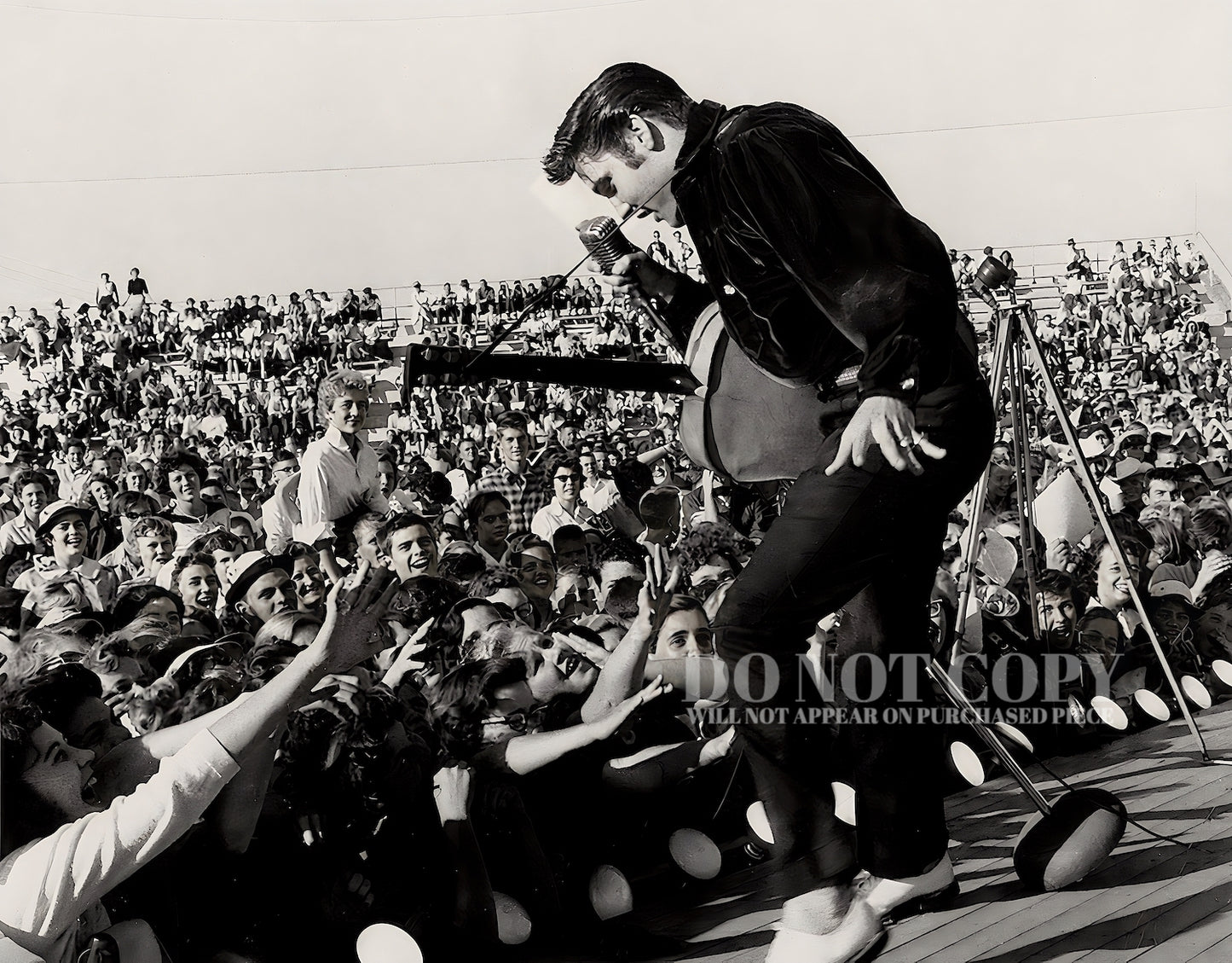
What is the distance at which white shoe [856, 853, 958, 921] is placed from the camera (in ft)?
7.38

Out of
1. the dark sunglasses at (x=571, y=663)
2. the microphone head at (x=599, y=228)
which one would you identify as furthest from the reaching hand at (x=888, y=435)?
the dark sunglasses at (x=571, y=663)

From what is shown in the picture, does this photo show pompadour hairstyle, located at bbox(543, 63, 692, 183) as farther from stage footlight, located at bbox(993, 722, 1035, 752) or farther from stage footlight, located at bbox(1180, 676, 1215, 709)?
stage footlight, located at bbox(1180, 676, 1215, 709)

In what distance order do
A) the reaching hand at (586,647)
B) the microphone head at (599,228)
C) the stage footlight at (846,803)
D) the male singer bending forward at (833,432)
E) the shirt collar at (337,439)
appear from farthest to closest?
1. the shirt collar at (337,439)
2. the reaching hand at (586,647)
3. the stage footlight at (846,803)
4. the microphone head at (599,228)
5. the male singer bending forward at (833,432)

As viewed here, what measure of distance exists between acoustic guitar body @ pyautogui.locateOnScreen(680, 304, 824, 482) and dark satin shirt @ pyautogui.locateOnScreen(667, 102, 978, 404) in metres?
0.10

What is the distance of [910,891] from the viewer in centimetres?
227

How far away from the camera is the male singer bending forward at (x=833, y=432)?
2.04m

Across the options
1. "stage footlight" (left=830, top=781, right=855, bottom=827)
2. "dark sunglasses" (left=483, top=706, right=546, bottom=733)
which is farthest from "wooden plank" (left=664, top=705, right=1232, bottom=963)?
"dark sunglasses" (left=483, top=706, right=546, bottom=733)

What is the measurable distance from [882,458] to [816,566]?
0.64 feet

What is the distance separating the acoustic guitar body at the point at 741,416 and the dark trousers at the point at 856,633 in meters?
0.19

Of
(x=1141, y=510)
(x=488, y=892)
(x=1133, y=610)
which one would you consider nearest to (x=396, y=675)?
(x=488, y=892)

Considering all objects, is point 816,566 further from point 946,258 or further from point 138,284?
point 138,284

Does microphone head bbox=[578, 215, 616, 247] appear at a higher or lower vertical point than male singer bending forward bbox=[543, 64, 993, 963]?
higher

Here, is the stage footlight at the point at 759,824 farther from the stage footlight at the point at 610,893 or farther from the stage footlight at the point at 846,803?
the stage footlight at the point at 610,893

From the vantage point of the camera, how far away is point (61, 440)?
32.2ft
